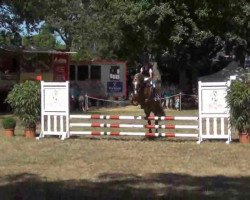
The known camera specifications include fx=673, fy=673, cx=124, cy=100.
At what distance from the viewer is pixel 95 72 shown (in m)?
45.4

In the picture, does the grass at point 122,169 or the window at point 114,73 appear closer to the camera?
the grass at point 122,169

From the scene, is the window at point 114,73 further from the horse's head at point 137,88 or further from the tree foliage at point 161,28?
the horse's head at point 137,88

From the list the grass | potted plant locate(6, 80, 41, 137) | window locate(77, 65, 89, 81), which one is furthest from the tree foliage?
the grass

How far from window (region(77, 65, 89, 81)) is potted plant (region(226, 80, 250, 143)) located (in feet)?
93.1

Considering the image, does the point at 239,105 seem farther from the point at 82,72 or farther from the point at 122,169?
the point at 82,72

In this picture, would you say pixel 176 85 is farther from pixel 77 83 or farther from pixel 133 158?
pixel 133 158

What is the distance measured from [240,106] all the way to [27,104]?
6.09m

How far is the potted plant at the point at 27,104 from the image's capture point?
62.2 ft

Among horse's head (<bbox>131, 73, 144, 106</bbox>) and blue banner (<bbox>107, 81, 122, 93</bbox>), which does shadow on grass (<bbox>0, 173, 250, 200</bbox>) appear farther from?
blue banner (<bbox>107, 81, 122, 93</bbox>)

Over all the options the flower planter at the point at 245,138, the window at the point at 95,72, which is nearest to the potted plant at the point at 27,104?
the flower planter at the point at 245,138

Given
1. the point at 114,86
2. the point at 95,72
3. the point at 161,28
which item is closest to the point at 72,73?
the point at 95,72

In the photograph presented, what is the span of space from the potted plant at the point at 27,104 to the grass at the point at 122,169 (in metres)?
0.58

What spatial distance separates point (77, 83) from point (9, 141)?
2564cm

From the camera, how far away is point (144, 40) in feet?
128
